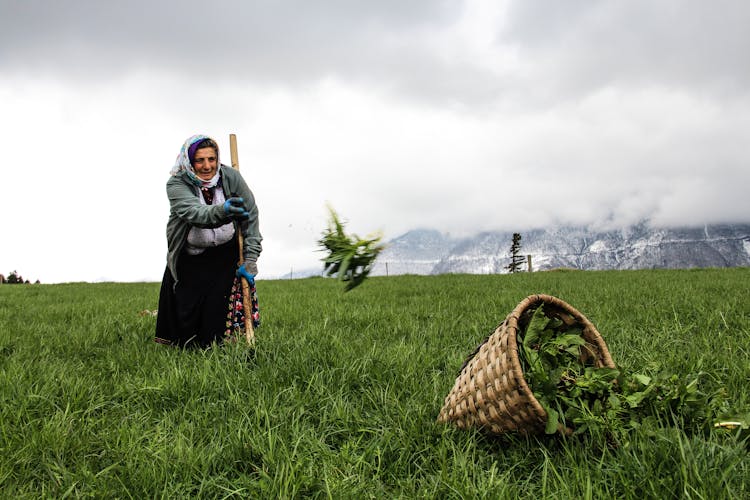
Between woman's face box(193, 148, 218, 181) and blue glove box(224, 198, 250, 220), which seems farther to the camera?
woman's face box(193, 148, 218, 181)

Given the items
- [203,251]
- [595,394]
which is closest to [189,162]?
[203,251]

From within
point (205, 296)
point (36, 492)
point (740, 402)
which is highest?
point (205, 296)

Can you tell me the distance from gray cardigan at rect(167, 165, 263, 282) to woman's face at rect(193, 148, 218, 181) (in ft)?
0.32

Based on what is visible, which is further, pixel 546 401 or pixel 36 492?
pixel 546 401

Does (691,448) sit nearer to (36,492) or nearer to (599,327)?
(36,492)

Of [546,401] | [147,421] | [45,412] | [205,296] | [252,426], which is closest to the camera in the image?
[546,401]

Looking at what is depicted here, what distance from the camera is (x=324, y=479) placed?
207cm

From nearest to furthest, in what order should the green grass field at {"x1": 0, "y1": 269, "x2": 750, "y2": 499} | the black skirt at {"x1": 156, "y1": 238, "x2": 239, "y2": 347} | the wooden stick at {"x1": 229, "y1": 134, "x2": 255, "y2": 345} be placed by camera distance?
the green grass field at {"x1": 0, "y1": 269, "x2": 750, "y2": 499} < the wooden stick at {"x1": 229, "y1": 134, "x2": 255, "y2": 345} < the black skirt at {"x1": 156, "y1": 238, "x2": 239, "y2": 347}

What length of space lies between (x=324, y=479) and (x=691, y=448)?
1.49 meters

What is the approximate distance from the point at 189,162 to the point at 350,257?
2.06 metres

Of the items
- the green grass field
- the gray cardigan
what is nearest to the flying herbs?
the green grass field

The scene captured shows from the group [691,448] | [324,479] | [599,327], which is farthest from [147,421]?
[599,327]

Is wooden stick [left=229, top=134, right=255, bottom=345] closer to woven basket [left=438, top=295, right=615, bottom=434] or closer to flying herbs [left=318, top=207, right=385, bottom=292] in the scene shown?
flying herbs [left=318, top=207, right=385, bottom=292]

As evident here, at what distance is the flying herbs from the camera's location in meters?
2.96
